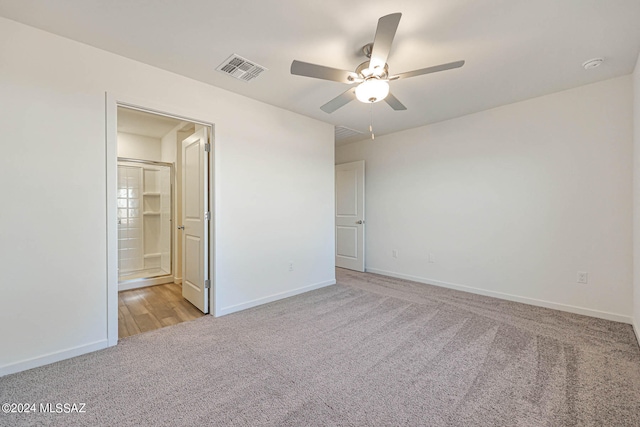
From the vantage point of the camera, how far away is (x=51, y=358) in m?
2.01

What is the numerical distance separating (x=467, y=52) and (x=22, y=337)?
13.2 feet

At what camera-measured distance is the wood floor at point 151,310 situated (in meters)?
Result: 2.71

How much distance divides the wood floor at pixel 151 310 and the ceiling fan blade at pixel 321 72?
266 centimetres

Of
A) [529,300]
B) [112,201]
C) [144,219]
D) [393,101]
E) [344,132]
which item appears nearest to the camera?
[112,201]

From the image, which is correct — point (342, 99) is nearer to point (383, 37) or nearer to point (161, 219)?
point (383, 37)

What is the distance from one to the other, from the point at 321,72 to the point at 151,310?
10.3ft

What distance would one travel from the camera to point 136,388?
1731mm

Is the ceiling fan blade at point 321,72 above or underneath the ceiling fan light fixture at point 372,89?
above

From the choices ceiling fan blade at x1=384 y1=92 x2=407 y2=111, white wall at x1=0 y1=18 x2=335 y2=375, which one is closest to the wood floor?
white wall at x1=0 y1=18 x2=335 y2=375

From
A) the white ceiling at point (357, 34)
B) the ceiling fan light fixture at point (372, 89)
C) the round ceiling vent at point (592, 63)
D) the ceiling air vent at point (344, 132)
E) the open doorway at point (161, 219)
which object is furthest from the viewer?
the ceiling air vent at point (344, 132)

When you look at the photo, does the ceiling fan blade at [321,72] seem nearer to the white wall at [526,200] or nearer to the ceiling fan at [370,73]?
the ceiling fan at [370,73]

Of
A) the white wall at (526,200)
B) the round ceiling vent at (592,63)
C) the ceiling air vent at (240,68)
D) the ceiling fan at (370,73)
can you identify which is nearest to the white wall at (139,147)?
the ceiling air vent at (240,68)

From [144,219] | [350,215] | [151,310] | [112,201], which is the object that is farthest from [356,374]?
[144,219]

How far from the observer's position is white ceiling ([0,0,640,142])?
5.74 ft
